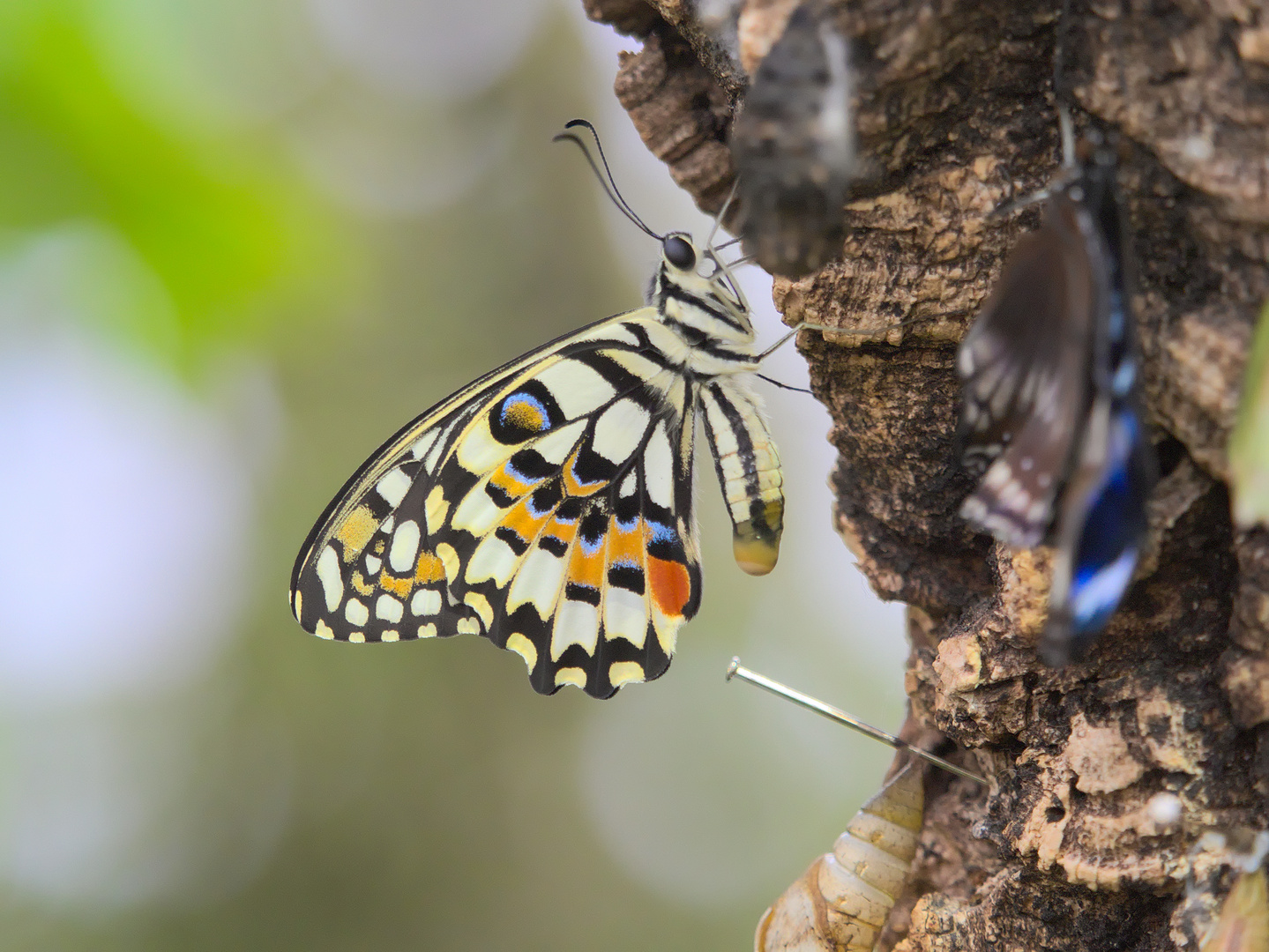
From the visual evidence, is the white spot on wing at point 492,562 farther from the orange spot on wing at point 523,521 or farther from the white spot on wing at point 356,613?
the white spot on wing at point 356,613

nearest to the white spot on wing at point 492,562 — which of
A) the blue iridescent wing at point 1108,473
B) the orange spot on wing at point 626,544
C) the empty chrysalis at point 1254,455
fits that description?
the orange spot on wing at point 626,544

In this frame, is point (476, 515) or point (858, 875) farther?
point (476, 515)

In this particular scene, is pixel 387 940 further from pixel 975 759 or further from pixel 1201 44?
Result: pixel 1201 44

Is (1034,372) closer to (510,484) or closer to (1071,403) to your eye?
(1071,403)

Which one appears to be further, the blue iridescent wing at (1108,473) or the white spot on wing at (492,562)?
the white spot on wing at (492,562)

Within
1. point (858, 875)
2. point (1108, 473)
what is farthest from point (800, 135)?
point (858, 875)

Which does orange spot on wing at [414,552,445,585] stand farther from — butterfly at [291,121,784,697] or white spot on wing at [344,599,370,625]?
white spot on wing at [344,599,370,625]

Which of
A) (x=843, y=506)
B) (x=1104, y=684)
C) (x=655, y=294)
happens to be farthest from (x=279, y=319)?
(x=1104, y=684)
